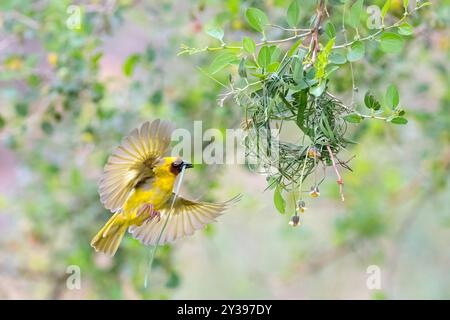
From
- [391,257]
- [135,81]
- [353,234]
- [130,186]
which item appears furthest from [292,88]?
[391,257]

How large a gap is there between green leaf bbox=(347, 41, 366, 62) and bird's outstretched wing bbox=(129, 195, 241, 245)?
1.87 ft

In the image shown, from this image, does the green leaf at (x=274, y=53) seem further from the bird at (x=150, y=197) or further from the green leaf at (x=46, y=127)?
the green leaf at (x=46, y=127)

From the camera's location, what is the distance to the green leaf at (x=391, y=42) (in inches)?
64.3

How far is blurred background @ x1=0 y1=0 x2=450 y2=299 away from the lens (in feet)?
9.33

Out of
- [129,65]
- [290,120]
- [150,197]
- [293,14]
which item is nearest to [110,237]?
[150,197]

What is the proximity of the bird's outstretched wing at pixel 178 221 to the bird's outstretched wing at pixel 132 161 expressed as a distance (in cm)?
10

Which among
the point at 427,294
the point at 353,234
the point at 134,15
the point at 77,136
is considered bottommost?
the point at 427,294

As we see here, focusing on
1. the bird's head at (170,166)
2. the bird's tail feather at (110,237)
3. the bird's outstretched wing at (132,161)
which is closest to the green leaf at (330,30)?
the bird's outstretched wing at (132,161)

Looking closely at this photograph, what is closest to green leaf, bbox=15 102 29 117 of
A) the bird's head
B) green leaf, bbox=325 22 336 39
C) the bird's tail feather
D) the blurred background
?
the blurred background

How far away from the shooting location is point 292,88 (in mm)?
1542

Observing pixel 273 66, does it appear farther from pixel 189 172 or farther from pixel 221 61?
pixel 189 172
